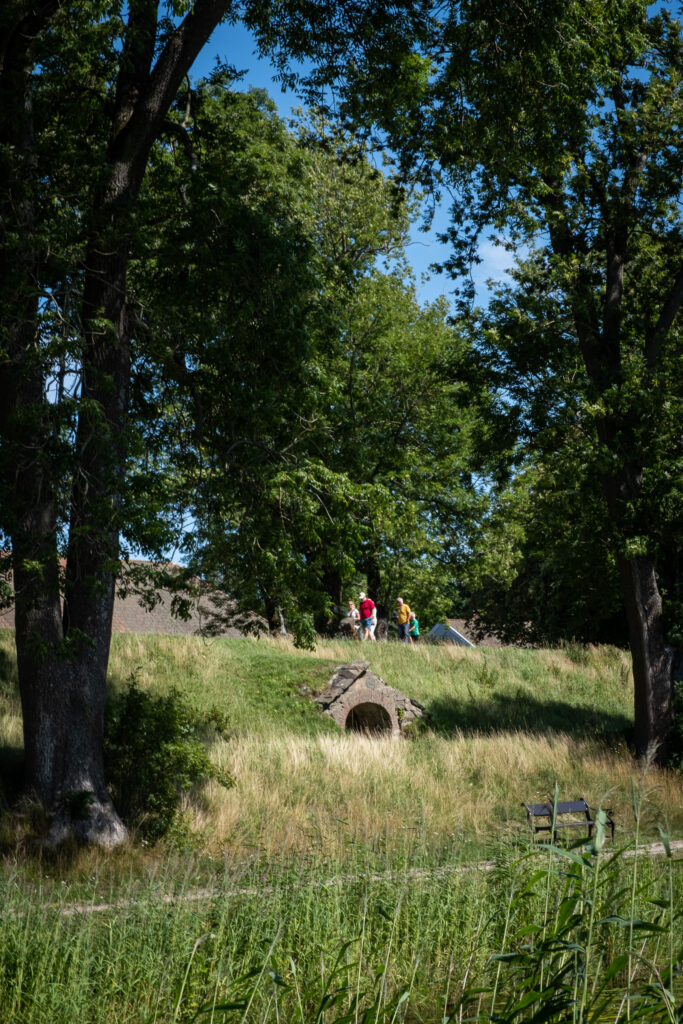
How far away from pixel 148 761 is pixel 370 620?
19.3 metres

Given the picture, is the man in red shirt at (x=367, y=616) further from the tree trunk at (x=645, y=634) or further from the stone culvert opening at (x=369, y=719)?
the tree trunk at (x=645, y=634)

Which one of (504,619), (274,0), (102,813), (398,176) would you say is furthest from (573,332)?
(504,619)

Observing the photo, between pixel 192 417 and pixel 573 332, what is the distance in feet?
29.6

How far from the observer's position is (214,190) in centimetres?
1198

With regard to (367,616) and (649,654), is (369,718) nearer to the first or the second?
(649,654)

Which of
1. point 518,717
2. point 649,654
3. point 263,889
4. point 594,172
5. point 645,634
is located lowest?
point 518,717

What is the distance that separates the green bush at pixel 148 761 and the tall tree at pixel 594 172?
8558 millimetres

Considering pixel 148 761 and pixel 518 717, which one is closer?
pixel 148 761

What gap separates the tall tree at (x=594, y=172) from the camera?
1188 cm

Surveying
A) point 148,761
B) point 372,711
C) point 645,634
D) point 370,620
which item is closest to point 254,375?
point 148,761

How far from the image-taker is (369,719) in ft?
74.0

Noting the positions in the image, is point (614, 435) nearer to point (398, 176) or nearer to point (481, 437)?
point (481, 437)

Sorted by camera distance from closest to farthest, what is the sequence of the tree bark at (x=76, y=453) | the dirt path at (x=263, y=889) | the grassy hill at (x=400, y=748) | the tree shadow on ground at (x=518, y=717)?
the dirt path at (x=263, y=889)
the tree bark at (x=76, y=453)
the grassy hill at (x=400, y=748)
the tree shadow on ground at (x=518, y=717)

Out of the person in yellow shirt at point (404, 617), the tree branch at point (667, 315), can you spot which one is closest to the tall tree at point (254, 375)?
the tree branch at point (667, 315)
